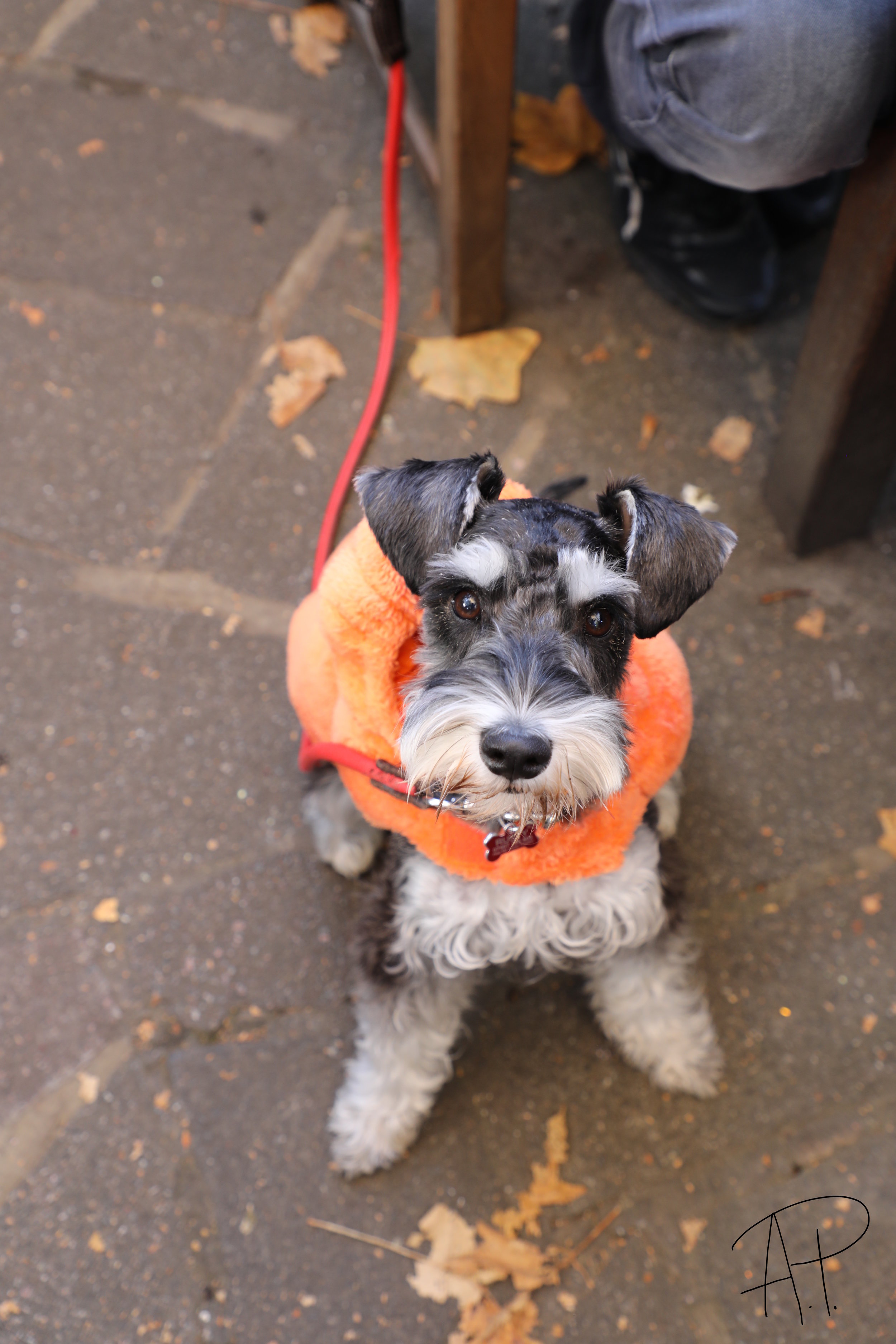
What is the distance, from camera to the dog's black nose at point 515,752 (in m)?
1.66

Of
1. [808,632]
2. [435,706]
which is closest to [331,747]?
[435,706]

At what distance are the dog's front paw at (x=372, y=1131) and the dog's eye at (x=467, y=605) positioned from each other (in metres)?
1.33

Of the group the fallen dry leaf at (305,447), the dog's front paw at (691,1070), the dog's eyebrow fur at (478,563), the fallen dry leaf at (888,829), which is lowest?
the dog's front paw at (691,1070)

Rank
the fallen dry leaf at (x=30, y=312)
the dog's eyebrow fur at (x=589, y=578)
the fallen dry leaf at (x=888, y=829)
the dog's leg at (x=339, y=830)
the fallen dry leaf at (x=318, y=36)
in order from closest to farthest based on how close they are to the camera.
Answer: the dog's eyebrow fur at (x=589, y=578) → the dog's leg at (x=339, y=830) → the fallen dry leaf at (x=888, y=829) → the fallen dry leaf at (x=30, y=312) → the fallen dry leaf at (x=318, y=36)

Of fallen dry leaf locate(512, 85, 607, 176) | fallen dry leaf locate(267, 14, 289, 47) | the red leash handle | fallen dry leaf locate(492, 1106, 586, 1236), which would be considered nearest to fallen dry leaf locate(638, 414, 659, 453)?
the red leash handle

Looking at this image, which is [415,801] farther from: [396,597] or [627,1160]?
[627,1160]

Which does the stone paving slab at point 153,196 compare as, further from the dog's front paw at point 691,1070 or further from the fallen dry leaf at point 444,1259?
the fallen dry leaf at point 444,1259

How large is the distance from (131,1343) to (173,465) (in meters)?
2.63

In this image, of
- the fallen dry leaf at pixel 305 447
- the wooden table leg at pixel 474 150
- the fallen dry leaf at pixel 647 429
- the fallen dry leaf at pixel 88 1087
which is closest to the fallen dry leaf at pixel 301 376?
the fallen dry leaf at pixel 305 447

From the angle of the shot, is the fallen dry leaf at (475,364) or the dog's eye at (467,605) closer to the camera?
the dog's eye at (467,605)

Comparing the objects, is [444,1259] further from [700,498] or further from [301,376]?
[301,376]

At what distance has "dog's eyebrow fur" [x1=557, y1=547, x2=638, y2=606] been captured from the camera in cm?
184

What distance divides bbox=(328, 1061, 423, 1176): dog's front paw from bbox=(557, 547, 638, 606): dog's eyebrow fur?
1462 mm

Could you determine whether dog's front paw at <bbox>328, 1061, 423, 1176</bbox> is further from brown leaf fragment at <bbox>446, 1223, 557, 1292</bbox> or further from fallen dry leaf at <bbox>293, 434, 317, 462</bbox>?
fallen dry leaf at <bbox>293, 434, 317, 462</bbox>
